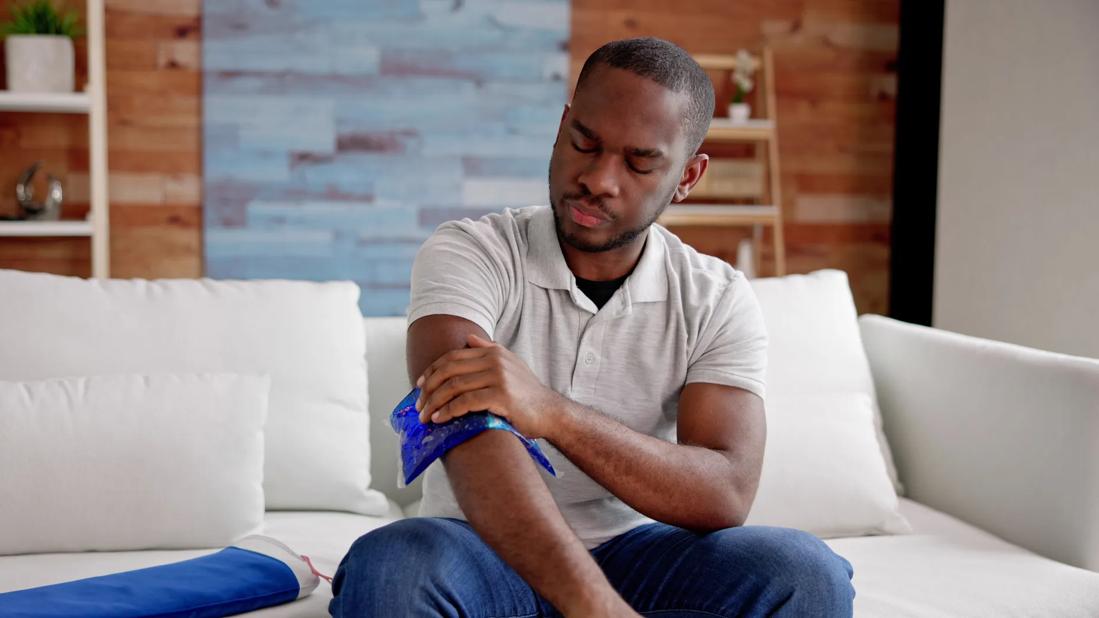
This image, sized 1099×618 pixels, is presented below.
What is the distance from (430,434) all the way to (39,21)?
2934 mm

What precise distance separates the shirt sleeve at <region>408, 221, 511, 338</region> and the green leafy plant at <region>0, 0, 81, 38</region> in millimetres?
2586

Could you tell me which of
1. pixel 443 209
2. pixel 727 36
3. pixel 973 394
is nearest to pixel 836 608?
pixel 973 394

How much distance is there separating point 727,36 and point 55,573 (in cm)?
340

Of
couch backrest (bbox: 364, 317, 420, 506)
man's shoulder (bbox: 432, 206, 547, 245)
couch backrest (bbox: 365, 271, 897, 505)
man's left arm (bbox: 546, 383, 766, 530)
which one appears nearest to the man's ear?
man's shoulder (bbox: 432, 206, 547, 245)

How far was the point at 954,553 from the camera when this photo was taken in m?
1.93

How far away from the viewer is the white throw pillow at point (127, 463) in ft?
5.73

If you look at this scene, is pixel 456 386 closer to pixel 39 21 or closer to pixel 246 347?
pixel 246 347

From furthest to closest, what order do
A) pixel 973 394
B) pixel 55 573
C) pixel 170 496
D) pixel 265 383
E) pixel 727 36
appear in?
pixel 727 36 < pixel 973 394 < pixel 265 383 < pixel 170 496 < pixel 55 573

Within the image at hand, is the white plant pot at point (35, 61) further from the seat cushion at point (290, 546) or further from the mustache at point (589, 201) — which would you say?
the mustache at point (589, 201)

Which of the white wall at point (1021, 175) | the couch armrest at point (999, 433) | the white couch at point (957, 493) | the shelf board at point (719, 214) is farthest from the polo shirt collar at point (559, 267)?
the shelf board at point (719, 214)

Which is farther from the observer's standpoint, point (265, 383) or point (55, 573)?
point (265, 383)

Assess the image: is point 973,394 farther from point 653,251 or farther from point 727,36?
point 727,36

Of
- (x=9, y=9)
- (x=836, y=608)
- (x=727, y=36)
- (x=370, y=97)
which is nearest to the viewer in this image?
(x=836, y=608)

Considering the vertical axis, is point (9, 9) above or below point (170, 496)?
above
